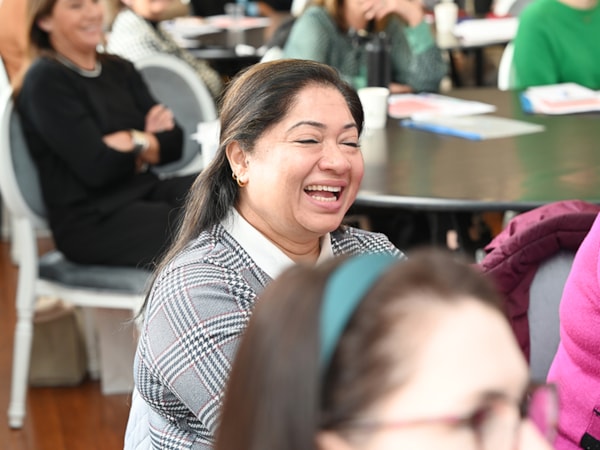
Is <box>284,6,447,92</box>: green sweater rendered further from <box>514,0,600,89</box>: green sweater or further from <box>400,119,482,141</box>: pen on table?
<box>400,119,482,141</box>: pen on table

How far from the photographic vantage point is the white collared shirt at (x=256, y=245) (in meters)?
1.68

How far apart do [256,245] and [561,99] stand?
201cm

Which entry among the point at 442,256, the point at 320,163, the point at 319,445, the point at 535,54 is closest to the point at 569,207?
the point at 320,163

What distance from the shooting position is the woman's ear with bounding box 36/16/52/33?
10.9 feet

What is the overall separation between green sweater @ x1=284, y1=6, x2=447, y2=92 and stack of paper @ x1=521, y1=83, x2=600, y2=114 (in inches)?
15.2

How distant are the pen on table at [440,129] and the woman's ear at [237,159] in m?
1.36

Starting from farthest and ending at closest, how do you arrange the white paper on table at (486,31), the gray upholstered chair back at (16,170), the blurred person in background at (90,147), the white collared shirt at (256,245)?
1. the white paper on table at (486,31)
2. the blurred person in background at (90,147)
3. the gray upholstered chair back at (16,170)
4. the white collared shirt at (256,245)

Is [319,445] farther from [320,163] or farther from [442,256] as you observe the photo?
[320,163]

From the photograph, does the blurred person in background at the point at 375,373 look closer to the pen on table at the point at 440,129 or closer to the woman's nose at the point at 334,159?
the woman's nose at the point at 334,159

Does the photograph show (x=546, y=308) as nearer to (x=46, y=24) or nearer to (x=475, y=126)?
(x=475, y=126)

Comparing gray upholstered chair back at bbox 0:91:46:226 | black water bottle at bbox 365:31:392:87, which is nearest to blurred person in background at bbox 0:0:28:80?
gray upholstered chair back at bbox 0:91:46:226

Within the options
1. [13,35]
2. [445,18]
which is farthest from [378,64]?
[445,18]

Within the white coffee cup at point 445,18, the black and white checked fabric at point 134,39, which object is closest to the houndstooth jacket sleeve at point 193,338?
the black and white checked fabric at point 134,39

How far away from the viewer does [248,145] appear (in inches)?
69.1
